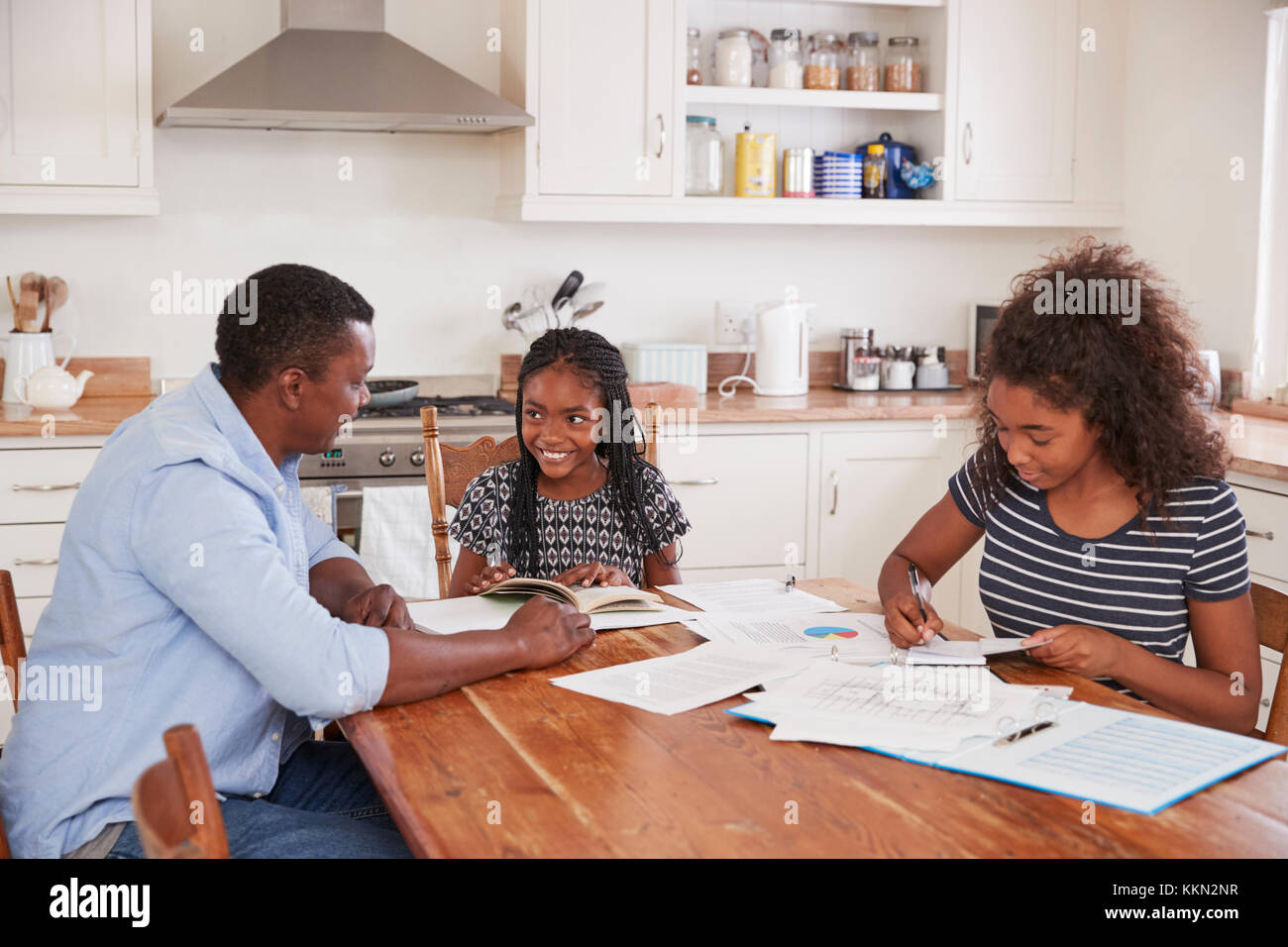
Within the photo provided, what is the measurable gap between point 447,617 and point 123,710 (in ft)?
1.65

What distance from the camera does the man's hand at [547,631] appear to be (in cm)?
157

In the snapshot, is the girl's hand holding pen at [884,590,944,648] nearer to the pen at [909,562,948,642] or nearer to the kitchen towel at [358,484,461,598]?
the pen at [909,562,948,642]

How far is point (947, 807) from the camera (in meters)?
1.14

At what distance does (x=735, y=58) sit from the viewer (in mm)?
3703

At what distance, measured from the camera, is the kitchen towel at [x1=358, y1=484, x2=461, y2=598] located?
2.87 m

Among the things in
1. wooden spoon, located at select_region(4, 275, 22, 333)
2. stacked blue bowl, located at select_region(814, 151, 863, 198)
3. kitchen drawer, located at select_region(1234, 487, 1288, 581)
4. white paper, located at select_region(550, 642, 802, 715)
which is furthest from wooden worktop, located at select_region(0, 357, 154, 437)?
kitchen drawer, located at select_region(1234, 487, 1288, 581)

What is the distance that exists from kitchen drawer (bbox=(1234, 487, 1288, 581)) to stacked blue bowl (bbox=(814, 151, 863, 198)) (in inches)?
58.9

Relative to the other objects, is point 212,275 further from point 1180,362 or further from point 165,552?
point 1180,362

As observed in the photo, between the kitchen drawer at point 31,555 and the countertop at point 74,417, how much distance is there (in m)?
0.23

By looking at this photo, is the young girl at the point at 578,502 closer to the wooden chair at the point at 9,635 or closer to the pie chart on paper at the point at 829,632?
the pie chart on paper at the point at 829,632

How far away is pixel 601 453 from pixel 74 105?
183 cm

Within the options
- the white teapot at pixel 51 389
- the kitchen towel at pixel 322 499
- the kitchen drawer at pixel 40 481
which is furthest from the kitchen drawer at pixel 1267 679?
the white teapot at pixel 51 389

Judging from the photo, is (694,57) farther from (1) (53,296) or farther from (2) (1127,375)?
(2) (1127,375)

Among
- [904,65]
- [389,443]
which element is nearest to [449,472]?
[389,443]
